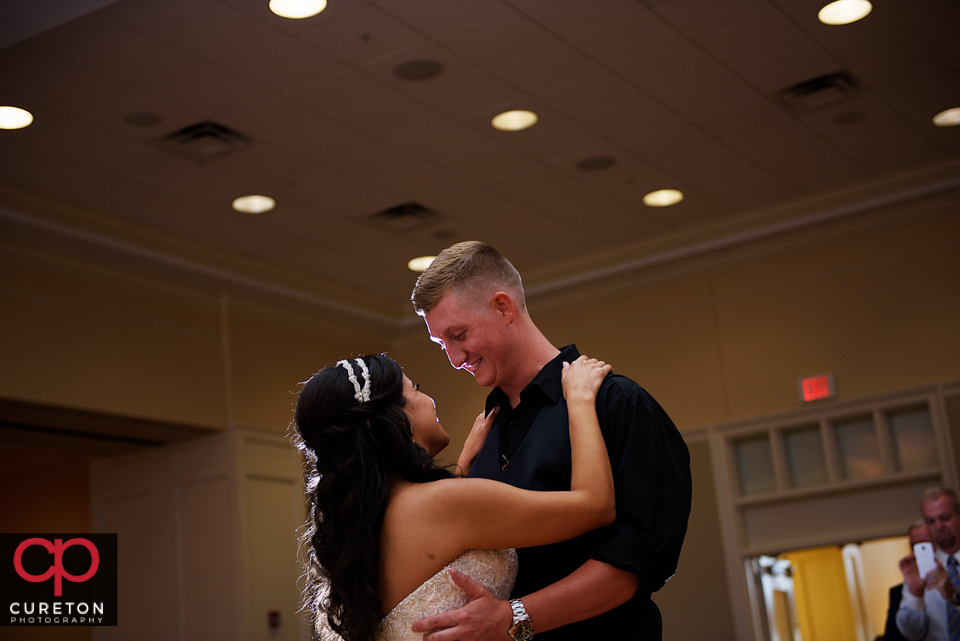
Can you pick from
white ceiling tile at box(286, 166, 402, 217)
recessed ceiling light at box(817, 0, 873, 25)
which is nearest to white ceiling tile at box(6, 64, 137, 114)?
white ceiling tile at box(286, 166, 402, 217)

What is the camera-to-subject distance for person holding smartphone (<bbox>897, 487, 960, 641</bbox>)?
5289 millimetres

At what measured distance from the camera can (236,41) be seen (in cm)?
517

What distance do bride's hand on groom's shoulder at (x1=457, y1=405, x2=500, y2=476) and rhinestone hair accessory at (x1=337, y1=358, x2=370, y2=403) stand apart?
378 mm

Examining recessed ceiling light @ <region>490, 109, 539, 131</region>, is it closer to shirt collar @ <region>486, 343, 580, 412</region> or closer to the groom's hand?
shirt collar @ <region>486, 343, 580, 412</region>

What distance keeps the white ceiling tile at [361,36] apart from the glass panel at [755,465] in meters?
4.21

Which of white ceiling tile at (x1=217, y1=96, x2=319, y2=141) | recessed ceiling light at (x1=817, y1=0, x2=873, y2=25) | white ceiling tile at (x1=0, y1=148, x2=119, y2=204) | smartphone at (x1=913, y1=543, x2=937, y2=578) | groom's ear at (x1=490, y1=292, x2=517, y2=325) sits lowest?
smartphone at (x1=913, y1=543, x2=937, y2=578)

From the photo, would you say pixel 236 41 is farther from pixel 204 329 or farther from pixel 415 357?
pixel 415 357

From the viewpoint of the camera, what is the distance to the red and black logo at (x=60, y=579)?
27.8 ft

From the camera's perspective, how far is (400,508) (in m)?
2.08

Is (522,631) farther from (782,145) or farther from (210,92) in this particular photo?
(782,145)

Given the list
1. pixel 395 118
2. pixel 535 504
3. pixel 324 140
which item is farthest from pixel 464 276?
pixel 324 140

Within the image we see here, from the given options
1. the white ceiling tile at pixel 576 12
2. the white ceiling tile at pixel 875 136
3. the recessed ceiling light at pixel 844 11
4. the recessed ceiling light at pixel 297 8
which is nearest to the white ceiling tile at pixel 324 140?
the recessed ceiling light at pixel 297 8

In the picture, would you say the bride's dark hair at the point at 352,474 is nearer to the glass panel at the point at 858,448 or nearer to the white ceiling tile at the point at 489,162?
the white ceiling tile at the point at 489,162

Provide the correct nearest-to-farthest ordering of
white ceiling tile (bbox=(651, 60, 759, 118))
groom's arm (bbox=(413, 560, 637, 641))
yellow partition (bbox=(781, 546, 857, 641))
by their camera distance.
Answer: groom's arm (bbox=(413, 560, 637, 641)) → white ceiling tile (bbox=(651, 60, 759, 118)) → yellow partition (bbox=(781, 546, 857, 641))
